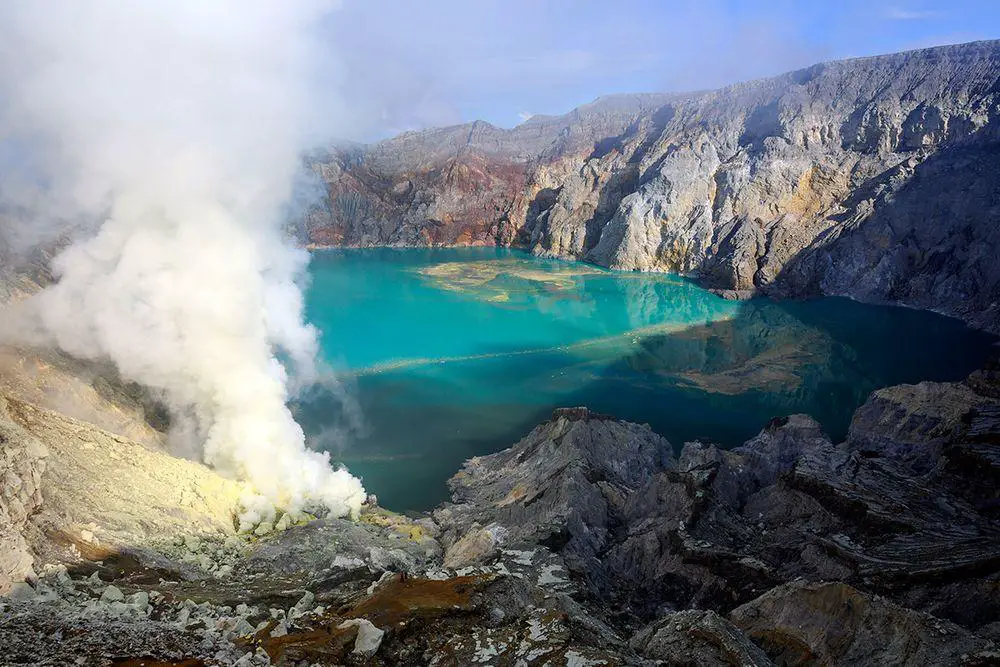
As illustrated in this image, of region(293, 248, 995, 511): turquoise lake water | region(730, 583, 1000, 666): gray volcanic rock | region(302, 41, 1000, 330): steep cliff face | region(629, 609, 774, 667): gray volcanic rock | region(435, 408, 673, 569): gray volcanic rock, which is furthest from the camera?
region(302, 41, 1000, 330): steep cliff face

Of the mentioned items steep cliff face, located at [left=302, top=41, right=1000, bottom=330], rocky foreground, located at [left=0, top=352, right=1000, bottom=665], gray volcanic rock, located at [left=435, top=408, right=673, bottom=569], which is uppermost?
steep cliff face, located at [left=302, top=41, right=1000, bottom=330]

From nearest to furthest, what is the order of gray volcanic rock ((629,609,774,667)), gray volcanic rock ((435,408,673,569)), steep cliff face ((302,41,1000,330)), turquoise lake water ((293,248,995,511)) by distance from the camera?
gray volcanic rock ((629,609,774,667)) < gray volcanic rock ((435,408,673,569)) < turquoise lake water ((293,248,995,511)) < steep cliff face ((302,41,1000,330))

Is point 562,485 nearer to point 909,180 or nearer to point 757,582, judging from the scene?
point 757,582

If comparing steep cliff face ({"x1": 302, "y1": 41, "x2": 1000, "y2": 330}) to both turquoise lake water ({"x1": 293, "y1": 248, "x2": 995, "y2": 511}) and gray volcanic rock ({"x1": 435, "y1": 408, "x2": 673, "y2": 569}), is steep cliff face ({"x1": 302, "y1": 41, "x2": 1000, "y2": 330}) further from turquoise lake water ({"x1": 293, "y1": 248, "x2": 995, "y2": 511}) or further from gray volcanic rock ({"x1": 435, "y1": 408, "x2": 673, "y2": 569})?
gray volcanic rock ({"x1": 435, "y1": 408, "x2": 673, "y2": 569})

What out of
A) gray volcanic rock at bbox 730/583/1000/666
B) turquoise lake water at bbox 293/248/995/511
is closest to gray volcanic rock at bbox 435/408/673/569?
turquoise lake water at bbox 293/248/995/511

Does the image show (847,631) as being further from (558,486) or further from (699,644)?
(558,486)

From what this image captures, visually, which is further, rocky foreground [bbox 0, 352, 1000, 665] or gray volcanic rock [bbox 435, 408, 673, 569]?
gray volcanic rock [bbox 435, 408, 673, 569]

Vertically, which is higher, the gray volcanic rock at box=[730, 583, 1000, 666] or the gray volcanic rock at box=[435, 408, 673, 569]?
the gray volcanic rock at box=[730, 583, 1000, 666]

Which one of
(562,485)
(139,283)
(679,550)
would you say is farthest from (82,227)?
(679,550)

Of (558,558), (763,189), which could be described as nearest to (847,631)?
(558,558)
